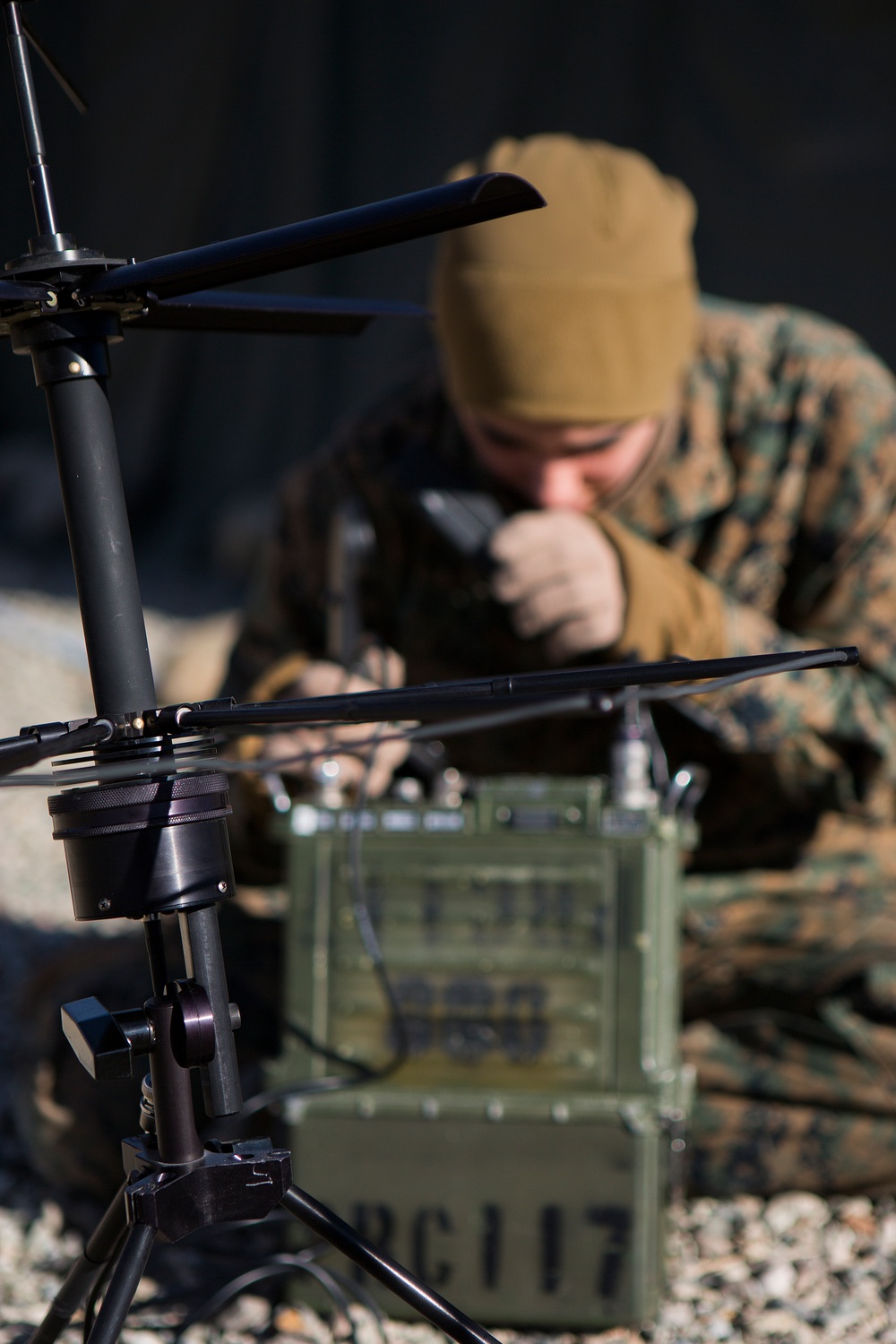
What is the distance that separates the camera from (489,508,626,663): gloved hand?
1516 mm

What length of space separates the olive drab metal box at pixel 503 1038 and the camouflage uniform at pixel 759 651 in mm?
344

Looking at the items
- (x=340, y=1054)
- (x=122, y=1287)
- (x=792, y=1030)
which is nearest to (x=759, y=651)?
(x=792, y=1030)

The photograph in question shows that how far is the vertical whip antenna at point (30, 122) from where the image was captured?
2.25ft

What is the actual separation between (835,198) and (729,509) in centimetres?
279

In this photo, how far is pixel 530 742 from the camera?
6.50 feet

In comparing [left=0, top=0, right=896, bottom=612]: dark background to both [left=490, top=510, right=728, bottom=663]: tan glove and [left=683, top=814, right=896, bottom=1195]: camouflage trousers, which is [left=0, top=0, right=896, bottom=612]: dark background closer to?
[left=490, top=510, right=728, bottom=663]: tan glove

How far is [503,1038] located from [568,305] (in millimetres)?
897

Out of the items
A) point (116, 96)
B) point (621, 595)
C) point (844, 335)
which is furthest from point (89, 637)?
point (116, 96)

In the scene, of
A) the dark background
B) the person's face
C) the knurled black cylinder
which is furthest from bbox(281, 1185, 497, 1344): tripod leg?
the dark background

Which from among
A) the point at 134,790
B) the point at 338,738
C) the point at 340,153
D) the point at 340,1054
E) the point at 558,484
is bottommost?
the point at 340,1054

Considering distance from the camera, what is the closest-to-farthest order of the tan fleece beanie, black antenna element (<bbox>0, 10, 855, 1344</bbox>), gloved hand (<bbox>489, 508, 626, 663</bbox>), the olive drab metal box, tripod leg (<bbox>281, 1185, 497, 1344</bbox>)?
black antenna element (<bbox>0, 10, 855, 1344</bbox>), tripod leg (<bbox>281, 1185, 497, 1344</bbox>), the olive drab metal box, gloved hand (<bbox>489, 508, 626, 663</bbox>), the tan fleece beanie

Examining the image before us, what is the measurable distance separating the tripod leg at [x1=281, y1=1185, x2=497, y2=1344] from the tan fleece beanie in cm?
110

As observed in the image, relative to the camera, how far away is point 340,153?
5.17 m

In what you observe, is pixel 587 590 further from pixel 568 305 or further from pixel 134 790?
pixel 134 790
